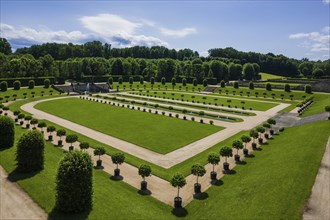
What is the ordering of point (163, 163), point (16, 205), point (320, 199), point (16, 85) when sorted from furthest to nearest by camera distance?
point (16, 85) < point (163, 163) < point (320, 199) < point (16, 205)

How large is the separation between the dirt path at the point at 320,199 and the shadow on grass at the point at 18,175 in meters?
24.2

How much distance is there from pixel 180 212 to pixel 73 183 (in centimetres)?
873

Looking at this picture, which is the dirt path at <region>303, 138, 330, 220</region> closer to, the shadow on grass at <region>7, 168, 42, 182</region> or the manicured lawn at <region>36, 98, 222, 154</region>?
the manicured lawn at <region>36, 98, 222, 154</region>

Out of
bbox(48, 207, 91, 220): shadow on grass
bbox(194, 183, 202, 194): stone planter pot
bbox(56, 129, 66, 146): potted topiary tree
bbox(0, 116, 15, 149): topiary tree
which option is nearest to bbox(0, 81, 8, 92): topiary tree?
bbox(56, 129, 66, 146): potted topiary tree

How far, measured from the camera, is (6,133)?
31875mm

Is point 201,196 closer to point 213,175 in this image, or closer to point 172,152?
point 213,175

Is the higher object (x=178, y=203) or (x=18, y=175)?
(x=18, y=175)

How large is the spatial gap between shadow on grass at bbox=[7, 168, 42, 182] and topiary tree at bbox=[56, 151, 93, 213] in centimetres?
735

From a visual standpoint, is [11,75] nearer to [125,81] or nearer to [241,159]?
[125,81]


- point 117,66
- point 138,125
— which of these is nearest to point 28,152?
point 138,125

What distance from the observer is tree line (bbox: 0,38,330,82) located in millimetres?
110250

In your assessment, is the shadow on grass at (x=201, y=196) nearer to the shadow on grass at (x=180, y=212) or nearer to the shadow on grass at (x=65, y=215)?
the shadow on grass at (x=180, y=212)

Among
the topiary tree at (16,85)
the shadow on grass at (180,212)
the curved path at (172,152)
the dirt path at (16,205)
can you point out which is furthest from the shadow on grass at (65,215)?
the topiary tree at (16,85)

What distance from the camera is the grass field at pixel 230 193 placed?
64.3 feet
